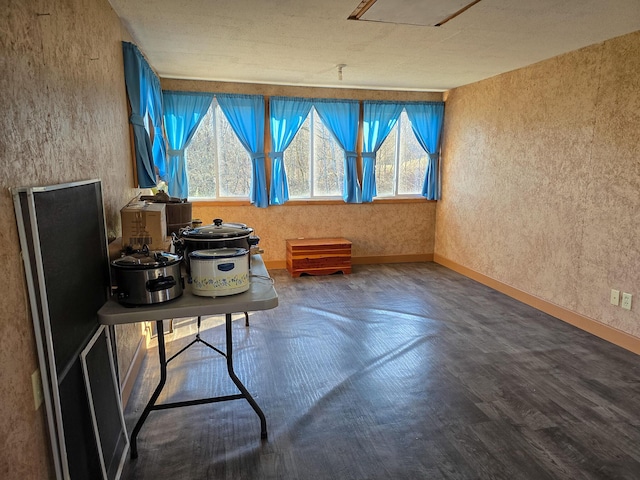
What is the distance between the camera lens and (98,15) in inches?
89.2

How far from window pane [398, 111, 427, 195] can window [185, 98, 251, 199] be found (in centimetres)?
226

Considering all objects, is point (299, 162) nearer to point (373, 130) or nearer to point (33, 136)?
point (373, 130)

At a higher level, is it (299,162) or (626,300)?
(299,162)

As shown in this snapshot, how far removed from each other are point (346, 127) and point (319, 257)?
1838 millimetres

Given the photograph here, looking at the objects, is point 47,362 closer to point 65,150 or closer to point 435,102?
point 65,150

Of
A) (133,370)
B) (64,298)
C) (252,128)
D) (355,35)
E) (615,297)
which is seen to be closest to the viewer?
(64,298)

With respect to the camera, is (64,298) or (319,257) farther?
(319,257)

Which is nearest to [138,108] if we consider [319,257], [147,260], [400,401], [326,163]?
[147,260]

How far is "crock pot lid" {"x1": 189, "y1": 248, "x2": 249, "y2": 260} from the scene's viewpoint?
1.86 metres

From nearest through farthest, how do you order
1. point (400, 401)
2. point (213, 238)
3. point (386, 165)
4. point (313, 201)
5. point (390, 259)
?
point (213, 238) < point (400, 401) < point (313, 201) < point (386, 165) < point (390, 259)

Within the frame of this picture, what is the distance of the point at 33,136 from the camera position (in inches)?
53.9

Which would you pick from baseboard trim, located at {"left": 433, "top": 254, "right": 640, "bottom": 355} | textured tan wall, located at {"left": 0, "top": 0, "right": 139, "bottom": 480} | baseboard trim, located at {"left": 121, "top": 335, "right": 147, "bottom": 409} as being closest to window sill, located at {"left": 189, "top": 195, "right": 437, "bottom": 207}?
baseboard trim, located at {"left": 433, "top": 254, "right": 640, "bottom": 355}

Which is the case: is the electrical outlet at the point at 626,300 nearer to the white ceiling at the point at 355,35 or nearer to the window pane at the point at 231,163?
the white ceiling at the point at 355,35

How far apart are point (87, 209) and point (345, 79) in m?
3.89
